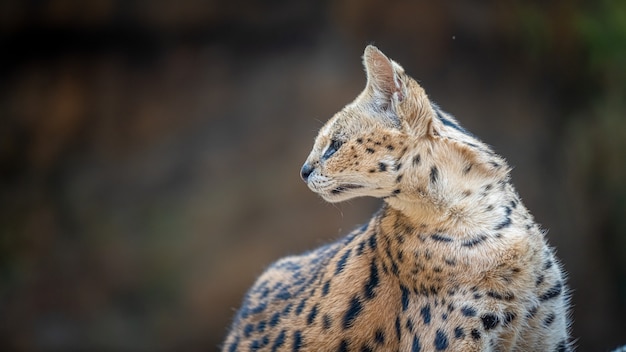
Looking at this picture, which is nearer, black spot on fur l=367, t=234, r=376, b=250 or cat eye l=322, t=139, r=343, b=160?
cat eye l=322, t=139, r=343, b=160

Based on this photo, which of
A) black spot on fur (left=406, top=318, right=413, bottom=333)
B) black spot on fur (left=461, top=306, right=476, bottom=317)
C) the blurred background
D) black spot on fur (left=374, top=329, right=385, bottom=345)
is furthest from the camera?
the blurred background

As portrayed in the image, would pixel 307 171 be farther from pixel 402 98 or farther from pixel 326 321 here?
pixel 326 321

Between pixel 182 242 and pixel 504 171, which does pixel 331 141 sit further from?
pixel 182 242

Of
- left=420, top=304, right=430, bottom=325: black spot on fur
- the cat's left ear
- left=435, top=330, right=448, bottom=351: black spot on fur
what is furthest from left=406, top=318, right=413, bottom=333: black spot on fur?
the cat's left ear

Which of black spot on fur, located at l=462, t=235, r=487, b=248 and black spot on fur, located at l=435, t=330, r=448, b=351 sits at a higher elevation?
black spot on fur, located at l=462, t=235, r=487, b=248

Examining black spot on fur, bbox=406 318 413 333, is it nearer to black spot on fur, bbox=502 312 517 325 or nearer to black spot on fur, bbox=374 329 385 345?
black spot on fur, bbox=374 329 385 345

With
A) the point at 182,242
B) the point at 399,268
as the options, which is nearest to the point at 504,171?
the point at 399,268

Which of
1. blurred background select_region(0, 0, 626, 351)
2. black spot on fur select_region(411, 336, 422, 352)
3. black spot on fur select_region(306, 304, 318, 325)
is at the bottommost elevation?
black spot on fur select_region(411, 336, 422, 352)

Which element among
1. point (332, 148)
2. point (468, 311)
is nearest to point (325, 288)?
point (332, 148)
